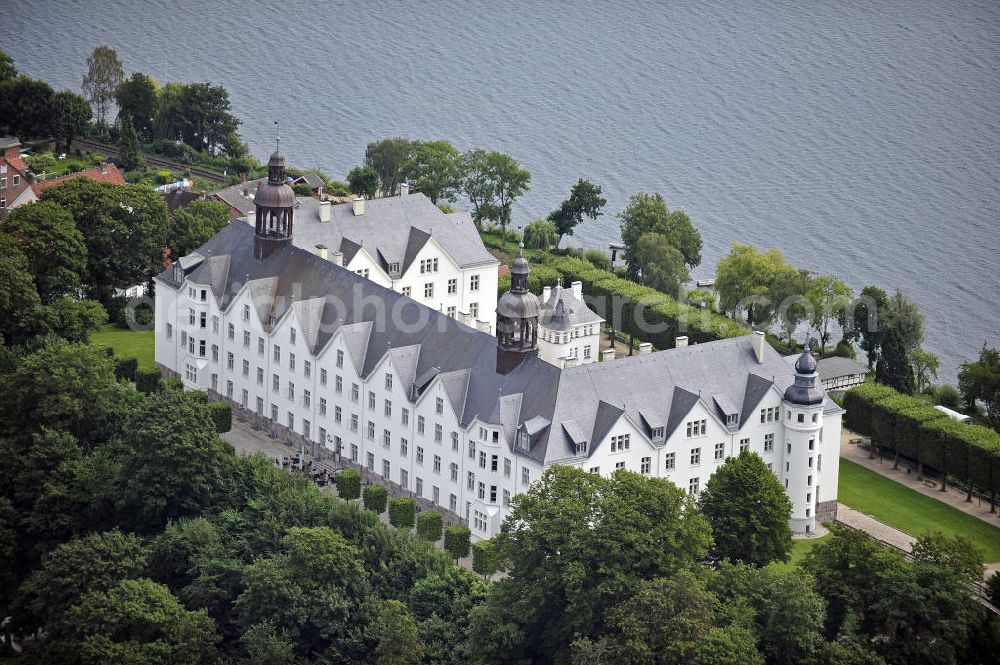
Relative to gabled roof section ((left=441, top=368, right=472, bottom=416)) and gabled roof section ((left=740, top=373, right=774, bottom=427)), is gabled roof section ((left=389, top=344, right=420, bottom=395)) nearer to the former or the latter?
gabled roof section ((left=441, top=368, right=472, bottom=416))

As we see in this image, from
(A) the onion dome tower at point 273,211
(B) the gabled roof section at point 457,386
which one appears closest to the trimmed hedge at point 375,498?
(B) the gabled roof section at point 457,386

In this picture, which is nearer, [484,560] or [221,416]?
[484,560]

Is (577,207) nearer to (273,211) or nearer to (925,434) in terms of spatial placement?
(273,211)

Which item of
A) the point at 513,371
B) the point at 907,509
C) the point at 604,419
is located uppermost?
the point at 513,371

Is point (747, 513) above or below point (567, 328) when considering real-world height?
below

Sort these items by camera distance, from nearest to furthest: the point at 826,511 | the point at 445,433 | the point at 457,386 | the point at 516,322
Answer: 1. the point at 516,322
2. the point at 457,386
3. the point at 445,433
4. the point at 826,511

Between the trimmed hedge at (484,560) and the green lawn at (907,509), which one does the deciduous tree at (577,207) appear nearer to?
the green lawn at (907,509)

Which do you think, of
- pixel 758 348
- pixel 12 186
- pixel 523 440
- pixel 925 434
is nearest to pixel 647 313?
pixel 925 434
